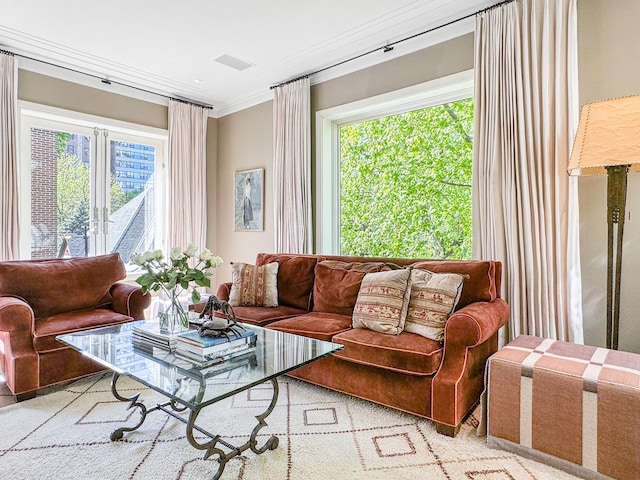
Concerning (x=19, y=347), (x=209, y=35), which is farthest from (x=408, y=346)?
(x=209, y=35)

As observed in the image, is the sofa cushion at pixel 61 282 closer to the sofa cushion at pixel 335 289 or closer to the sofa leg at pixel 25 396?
the sofa leg at pixel 25 396

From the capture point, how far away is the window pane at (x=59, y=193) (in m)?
4.07

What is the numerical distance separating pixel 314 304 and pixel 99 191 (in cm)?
294

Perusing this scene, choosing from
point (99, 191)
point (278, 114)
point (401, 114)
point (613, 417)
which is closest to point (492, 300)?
point (613, 417)

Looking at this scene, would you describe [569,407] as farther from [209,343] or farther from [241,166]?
[241,166]

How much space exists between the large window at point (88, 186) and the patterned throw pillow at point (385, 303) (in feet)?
10.9

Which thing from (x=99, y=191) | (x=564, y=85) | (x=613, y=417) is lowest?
(x=613, y=417)

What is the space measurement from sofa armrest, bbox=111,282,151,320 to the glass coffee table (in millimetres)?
903

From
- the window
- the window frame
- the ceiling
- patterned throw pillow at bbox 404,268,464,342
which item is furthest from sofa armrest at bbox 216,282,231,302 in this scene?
the ceiling

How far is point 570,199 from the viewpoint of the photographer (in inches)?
103

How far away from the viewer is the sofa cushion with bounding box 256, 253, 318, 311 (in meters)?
3.49

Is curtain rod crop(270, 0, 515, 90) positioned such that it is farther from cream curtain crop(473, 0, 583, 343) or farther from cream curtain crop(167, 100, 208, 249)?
cream curtain crop(167, 100, 208, 249)

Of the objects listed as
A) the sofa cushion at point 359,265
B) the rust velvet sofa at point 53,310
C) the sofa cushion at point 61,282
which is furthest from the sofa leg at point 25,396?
the sofa cushion at point 359,265

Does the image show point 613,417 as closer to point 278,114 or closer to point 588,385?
point 588,385
